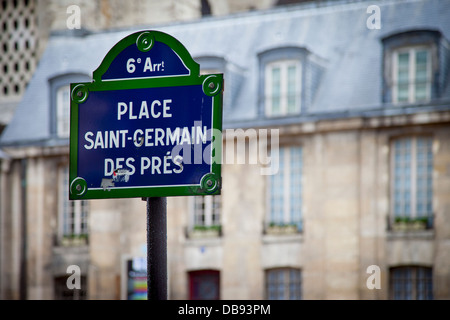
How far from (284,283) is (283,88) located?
5141 millimetres

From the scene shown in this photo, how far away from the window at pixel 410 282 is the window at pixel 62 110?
35.3ft

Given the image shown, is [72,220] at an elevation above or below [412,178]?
below

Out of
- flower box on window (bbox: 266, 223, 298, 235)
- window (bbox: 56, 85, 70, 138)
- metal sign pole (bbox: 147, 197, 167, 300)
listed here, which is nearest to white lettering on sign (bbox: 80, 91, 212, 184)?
metal sign pole (bbox: 147, 197, 167, 300)

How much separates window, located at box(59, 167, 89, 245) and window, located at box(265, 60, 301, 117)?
21.1ft

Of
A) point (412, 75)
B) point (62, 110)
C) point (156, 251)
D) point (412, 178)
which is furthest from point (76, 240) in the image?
point (156, 251)

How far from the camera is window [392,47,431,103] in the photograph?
23075 mm

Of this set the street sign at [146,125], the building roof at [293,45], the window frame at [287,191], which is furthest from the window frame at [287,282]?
the street sign at [146,125]

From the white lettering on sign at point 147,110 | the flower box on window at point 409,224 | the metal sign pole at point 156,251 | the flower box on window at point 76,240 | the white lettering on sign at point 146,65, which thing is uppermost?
the white lettering on sign at point 146,65

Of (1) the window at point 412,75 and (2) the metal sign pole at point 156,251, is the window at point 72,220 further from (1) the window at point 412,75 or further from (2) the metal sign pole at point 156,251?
(2) the metal sign pole at point 156,251

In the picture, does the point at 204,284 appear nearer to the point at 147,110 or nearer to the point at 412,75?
the point at 412,75

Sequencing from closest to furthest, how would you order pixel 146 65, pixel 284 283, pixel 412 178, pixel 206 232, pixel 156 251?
pixel 156 251 < pixel 146 65 < pixel 412 178 < pixel 284 283 < pixel 206 232

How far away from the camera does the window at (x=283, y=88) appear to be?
2456cm

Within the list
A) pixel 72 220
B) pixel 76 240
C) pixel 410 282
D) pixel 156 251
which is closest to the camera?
pixel 156 251

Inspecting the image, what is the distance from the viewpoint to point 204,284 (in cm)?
2523
